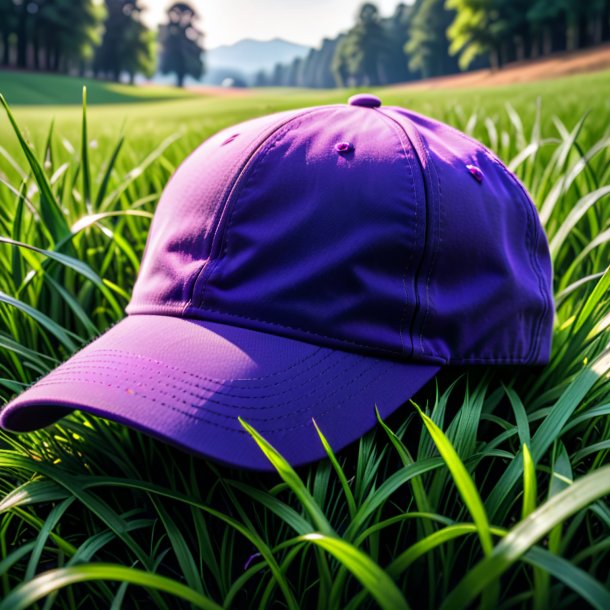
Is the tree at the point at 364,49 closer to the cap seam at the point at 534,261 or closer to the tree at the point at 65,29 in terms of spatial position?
the tree at the point at 65,29

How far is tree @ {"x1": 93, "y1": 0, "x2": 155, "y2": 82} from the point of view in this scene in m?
34.7

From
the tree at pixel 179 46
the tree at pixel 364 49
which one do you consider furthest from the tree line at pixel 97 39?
the tree at pixel 364 49

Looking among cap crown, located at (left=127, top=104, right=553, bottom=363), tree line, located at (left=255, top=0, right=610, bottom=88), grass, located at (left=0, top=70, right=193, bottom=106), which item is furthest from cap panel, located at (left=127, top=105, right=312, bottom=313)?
tree line, located at (left=255, top=0, right=610, bottom=88)

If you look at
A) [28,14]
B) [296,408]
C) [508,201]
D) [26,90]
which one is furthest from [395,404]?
[28,14]

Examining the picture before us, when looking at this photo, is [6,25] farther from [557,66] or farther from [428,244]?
[428,244]

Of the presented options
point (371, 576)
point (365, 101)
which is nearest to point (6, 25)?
point (365, 101)

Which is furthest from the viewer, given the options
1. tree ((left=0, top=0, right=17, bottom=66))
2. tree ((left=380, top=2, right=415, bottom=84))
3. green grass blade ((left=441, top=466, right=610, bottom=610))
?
tree ((left=380, top=2, right=415, bottom=84))

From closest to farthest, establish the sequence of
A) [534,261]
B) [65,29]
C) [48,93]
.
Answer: [534,261], [48,93], [65,29]

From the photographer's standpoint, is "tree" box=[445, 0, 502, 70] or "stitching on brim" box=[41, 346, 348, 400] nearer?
"stitching on brim" box=[41, 346, 348, 400]

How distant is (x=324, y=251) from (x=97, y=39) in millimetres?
33430

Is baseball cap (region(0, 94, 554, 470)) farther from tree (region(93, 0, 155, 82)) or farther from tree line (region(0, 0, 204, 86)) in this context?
tree (region(93, 0, 155, 82))

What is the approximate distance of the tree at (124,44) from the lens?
1366 inches

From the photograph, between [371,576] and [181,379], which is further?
[181,379]

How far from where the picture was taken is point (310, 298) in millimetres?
755
